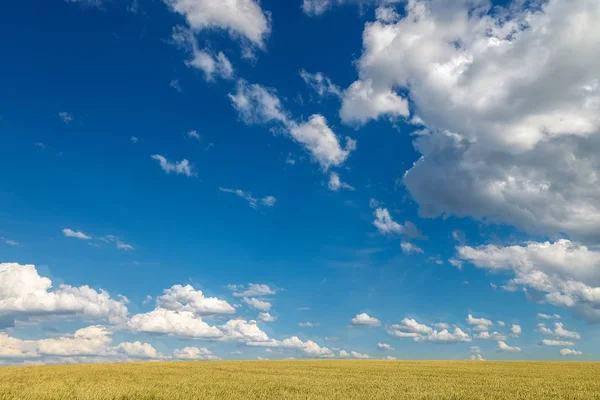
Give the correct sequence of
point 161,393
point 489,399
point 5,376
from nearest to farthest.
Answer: point 489,399, point 161,393, point 5,376

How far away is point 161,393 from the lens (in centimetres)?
1894

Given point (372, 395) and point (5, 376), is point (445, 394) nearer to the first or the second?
point (372, 395)

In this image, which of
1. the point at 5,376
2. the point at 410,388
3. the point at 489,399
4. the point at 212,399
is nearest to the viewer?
the point at 212,399

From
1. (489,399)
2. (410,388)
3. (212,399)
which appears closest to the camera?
(212,399)

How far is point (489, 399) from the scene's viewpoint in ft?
58.3

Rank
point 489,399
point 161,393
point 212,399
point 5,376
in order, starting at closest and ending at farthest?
point 212,399 → point 489,399 → point 161,393 → point 5,376

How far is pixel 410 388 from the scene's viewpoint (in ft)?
73.5

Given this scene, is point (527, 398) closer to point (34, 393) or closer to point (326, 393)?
point (326, 393)

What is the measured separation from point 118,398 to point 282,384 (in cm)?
971

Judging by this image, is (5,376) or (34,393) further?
(5,376)

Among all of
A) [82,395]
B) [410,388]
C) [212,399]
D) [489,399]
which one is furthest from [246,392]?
[489,399]

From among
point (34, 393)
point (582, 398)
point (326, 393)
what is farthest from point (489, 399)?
point (34, 393)

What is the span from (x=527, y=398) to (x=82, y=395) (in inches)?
770

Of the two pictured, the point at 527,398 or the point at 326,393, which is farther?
the point at 326,393
